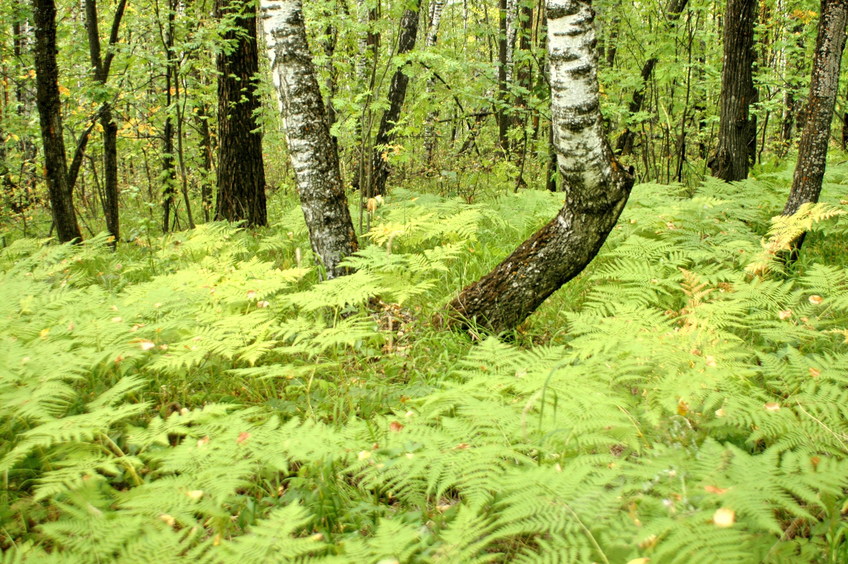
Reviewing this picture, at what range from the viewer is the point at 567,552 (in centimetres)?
135

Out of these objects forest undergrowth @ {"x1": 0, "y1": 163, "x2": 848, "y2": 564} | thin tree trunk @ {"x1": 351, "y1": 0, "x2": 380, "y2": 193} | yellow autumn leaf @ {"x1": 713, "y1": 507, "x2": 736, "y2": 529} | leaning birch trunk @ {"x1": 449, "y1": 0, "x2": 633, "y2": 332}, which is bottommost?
forest undergrowth @ {"x1": 0, "y1": 163, "x2": 848, "y2": 564}

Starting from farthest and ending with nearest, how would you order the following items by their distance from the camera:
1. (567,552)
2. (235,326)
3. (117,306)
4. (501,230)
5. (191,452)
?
(501,230) → (117,306) → (235,326) → (191,452) → (567,552)

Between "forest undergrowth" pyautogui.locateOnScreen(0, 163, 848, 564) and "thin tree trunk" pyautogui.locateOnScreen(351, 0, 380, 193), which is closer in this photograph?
"forest undergrowth" pyautogui.locateOnScreen(0, 163, 848, 564)

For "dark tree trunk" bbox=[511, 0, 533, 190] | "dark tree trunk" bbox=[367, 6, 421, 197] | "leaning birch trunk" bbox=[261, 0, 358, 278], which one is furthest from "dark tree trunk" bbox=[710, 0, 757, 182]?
"leaning birch trunk" bbox=[261, 0, 358, 278]

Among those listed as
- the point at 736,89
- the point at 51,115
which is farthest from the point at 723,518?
the point at 51,115

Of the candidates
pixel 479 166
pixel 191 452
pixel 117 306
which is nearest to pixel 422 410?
pixel 191 452

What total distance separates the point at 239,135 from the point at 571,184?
503 cm

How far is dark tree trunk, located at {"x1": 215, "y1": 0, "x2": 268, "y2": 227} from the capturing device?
255 inches

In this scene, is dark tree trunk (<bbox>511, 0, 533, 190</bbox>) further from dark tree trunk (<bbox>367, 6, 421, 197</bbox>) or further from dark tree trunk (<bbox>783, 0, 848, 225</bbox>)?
dark tree trunk (<bbox>783, 0, 848, 225</bbox>)

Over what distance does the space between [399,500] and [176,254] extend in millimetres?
4182

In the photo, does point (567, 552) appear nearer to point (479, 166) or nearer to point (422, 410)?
point (422, 410)

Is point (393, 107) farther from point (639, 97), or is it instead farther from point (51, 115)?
point (51, 115)

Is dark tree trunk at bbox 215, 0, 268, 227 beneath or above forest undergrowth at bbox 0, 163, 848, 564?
above

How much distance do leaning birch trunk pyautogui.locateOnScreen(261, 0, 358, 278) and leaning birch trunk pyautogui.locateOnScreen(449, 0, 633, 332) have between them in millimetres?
→ 1310
